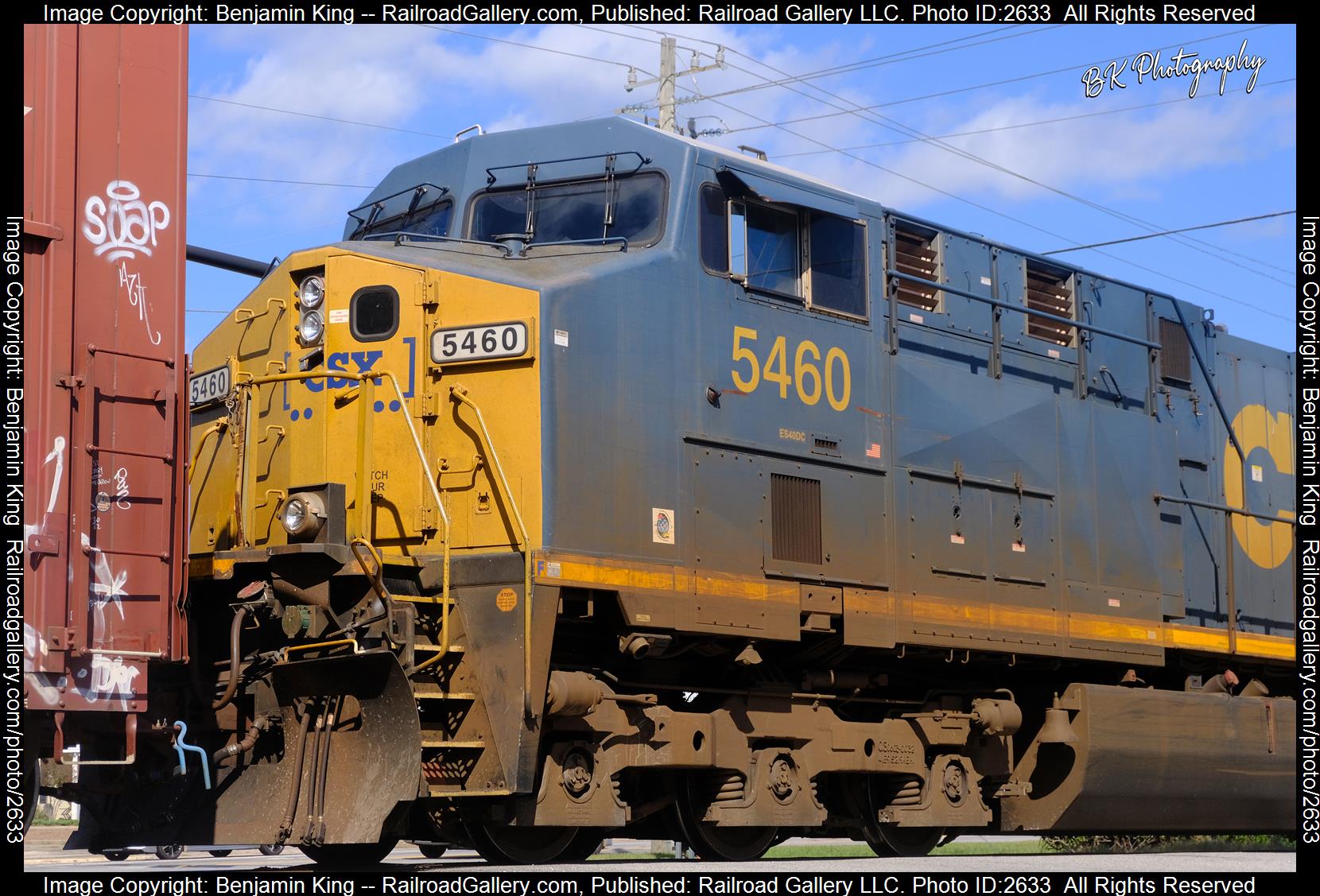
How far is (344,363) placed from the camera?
31.6 ft

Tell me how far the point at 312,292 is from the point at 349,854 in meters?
3.72

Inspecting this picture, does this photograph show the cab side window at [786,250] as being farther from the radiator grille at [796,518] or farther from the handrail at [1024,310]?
the radiator grille at [796,518]

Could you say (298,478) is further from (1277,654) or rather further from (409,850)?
(409,850)

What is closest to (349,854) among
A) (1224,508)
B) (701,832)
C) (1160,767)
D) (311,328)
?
(701,832)

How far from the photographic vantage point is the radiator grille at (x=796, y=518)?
33.8ft

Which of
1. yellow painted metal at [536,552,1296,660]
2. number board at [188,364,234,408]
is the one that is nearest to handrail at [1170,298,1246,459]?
yellow painted metal at [536,552,1296,660]

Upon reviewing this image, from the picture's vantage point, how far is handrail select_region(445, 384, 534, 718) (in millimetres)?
8742

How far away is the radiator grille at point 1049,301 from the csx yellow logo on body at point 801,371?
2.62 metres

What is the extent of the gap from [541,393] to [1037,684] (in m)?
5.58

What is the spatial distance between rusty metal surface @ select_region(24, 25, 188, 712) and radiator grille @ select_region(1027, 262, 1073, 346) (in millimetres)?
7161

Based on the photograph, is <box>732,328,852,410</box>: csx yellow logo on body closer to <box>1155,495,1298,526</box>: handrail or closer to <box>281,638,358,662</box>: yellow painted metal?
<box>281,638,358,662</box>: yellow painted metal

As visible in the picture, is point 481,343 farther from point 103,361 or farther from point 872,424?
point 872,424

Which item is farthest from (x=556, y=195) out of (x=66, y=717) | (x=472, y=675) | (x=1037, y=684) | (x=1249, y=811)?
(x=1249, y=811)

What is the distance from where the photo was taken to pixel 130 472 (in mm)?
7863
